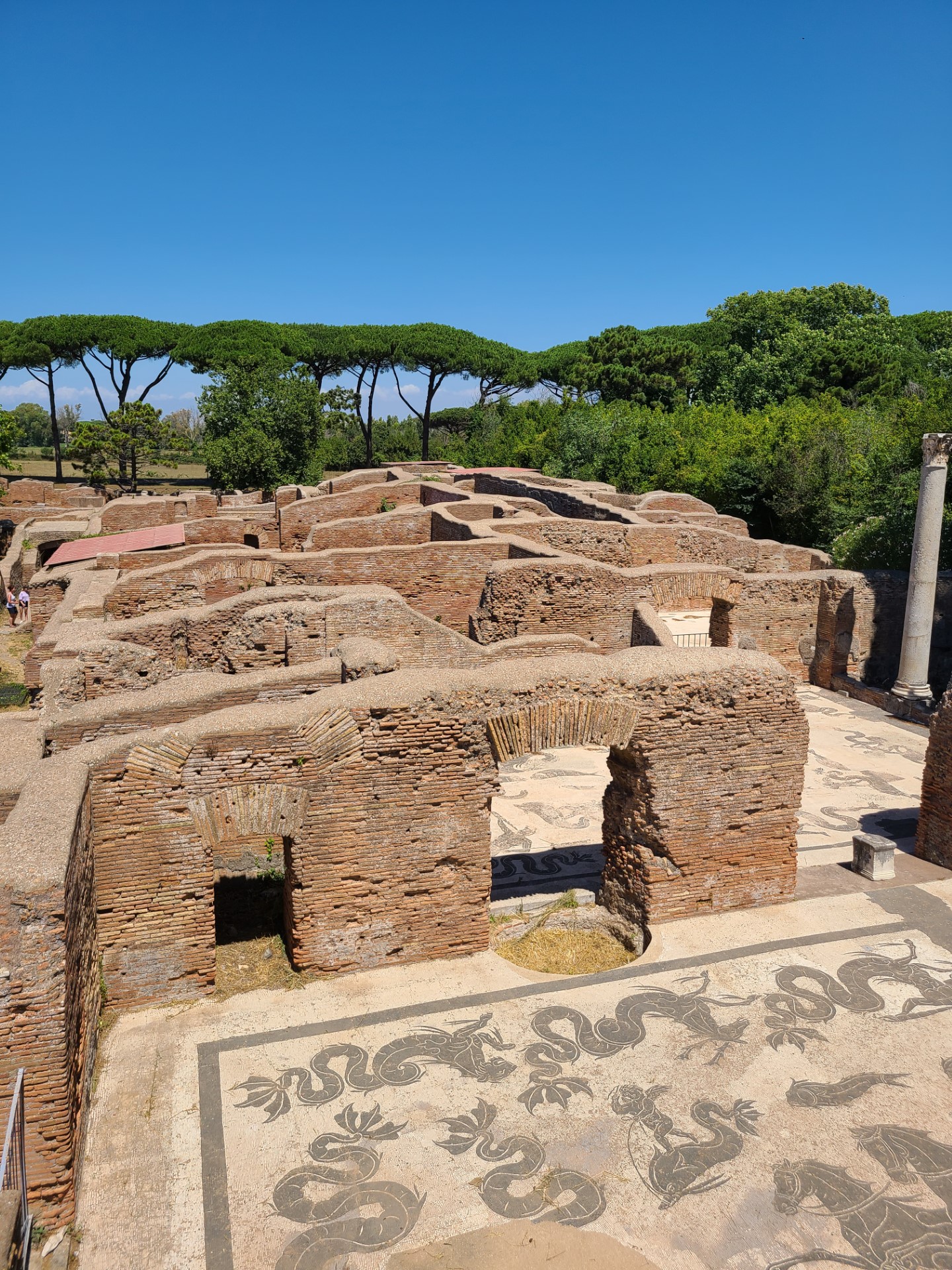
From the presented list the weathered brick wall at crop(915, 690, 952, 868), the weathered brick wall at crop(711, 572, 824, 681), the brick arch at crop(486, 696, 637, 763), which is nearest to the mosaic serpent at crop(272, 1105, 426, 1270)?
the brick arch at crop(486, 696, 637, 763)

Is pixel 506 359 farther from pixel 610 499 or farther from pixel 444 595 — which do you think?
pixel 444 595


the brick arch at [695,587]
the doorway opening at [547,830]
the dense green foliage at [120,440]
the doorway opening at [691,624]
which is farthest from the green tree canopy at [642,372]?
the doorway opening at [547,830]

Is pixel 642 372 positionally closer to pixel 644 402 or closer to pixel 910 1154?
pixel 644 402

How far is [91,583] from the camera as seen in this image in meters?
14.7

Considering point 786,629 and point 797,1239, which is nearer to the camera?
point 797,1239

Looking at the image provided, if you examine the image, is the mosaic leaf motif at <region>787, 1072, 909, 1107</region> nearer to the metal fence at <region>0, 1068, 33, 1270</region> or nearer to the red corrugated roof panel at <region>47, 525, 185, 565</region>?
the metal fence at <region>0, 1068, 33, 1270</region>

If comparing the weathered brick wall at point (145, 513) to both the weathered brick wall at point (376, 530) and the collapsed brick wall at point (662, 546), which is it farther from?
the collapsed brick wall at point (662, 546)

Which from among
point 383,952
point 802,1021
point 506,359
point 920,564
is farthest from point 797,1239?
point 506,359

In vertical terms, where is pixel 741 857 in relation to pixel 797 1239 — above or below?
above

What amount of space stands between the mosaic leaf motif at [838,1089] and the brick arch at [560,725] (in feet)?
9.06

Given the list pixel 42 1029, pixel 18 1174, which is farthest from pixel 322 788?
pixel 18 1174

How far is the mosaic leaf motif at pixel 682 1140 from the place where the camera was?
5320 mm

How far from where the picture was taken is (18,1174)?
4.80 m

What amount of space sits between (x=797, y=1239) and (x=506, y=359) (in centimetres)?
5177
